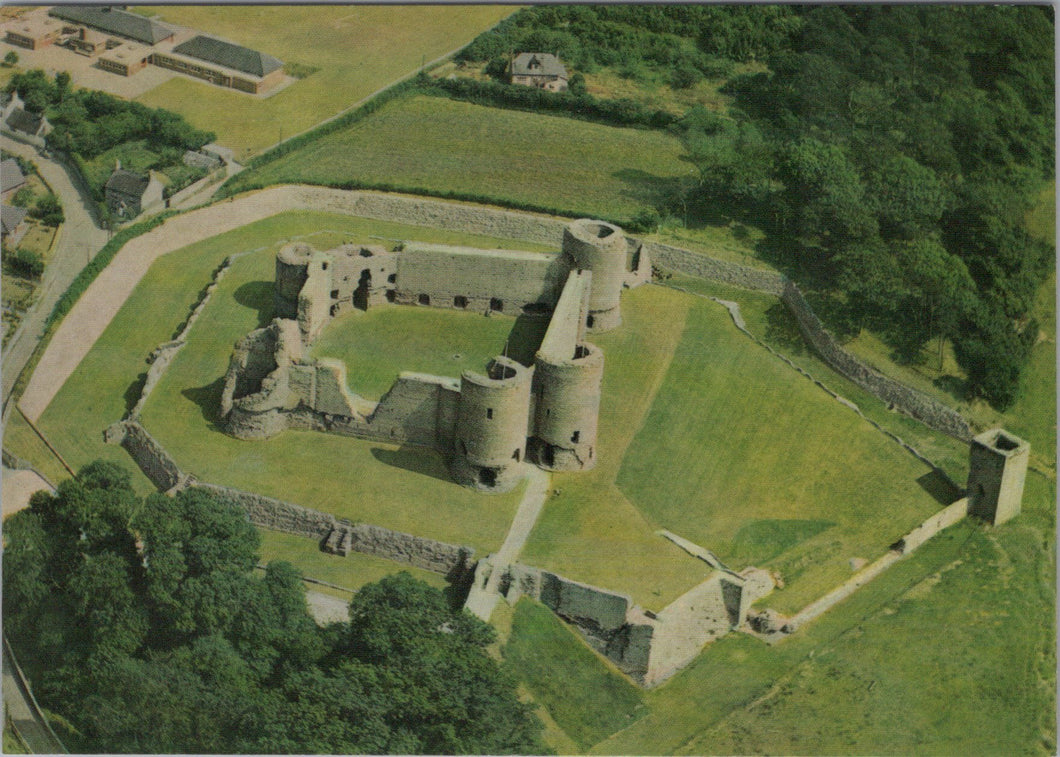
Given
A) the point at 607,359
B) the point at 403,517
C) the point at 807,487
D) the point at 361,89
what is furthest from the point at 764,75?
the point at 403,517

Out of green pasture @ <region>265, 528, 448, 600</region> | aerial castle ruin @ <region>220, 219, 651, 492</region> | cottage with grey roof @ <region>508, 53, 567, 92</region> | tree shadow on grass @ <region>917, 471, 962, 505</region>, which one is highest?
cottage with grey roof @ <region>508, 53, 567, 92</region>

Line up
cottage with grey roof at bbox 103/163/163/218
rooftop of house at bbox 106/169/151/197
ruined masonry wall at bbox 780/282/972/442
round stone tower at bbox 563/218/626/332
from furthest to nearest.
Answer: rooftop of house at bbox 106/169/151/197
cottage with grey roof at bbox 103/163/163/218
round stone tower at bbox 563/218/626/332
ruined masonry wall at bbox 780/282/972/442

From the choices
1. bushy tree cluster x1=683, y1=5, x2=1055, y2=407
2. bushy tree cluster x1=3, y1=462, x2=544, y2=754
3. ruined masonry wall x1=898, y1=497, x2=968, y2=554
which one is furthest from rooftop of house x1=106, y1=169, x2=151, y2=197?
ruined masonry wall x1=898, y1=497, x2=968, y2=554

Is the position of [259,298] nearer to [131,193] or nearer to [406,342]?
[406,342]

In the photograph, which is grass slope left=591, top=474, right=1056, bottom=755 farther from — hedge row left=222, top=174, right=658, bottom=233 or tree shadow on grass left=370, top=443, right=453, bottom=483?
hedge row left=222, top=174, right=658, bottom=233

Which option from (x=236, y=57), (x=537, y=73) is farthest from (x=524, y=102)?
(x=236, y=57)

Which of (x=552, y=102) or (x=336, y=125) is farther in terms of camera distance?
(x=552, y=102)

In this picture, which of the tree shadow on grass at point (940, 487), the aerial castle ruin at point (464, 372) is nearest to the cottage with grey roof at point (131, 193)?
the aerial castle ruin at point (464, 372)

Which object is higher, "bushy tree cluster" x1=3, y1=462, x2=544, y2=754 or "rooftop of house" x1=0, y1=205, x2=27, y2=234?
"rooftop of house" x1=0, y1=205, x2=27, y2=234
